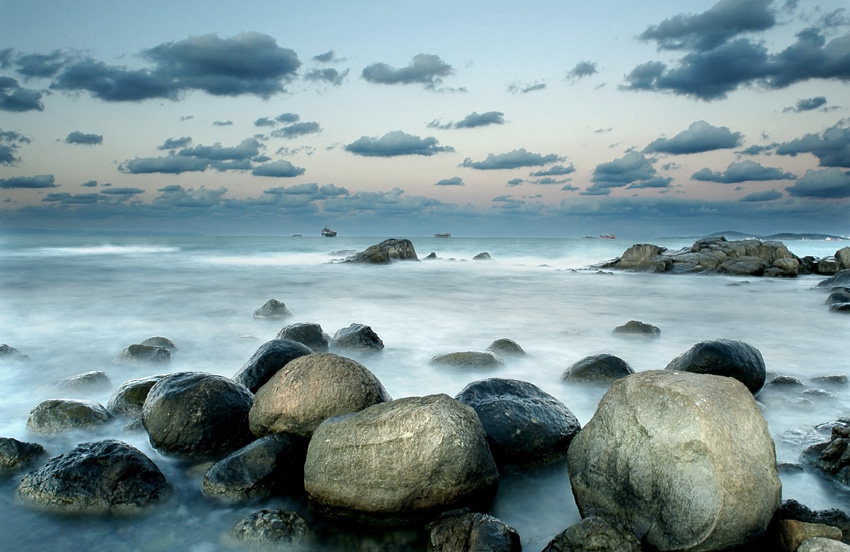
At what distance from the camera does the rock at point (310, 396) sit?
170 inches

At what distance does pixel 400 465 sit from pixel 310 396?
1.13m

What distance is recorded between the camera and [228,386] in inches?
188

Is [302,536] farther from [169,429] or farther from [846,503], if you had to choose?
[846,503]

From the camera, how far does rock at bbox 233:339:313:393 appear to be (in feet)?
18.1

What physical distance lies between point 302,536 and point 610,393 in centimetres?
204

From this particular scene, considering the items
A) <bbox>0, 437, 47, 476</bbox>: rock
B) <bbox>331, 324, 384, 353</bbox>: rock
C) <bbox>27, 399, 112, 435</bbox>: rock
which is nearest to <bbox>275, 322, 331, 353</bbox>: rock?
<bbox>331, 324, 384, 353</bbox>: rock

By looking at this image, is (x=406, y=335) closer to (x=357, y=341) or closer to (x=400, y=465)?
(x=357, y=341)

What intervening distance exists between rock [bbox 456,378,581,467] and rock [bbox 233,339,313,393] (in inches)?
76.4

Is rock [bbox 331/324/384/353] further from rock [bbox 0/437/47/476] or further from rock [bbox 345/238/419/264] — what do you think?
rock [bbox 345/238/419/264]

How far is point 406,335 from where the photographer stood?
32.1 feet

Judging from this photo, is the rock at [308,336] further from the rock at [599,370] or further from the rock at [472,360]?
the rock at [599,370]

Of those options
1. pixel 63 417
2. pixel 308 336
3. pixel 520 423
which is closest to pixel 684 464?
pixel 520 423

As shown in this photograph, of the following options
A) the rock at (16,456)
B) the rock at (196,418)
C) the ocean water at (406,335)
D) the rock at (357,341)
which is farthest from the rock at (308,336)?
the rock at (16,456)

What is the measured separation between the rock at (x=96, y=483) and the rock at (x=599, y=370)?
438 centimetres
